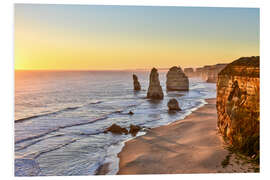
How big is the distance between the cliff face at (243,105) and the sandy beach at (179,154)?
2.22 feet

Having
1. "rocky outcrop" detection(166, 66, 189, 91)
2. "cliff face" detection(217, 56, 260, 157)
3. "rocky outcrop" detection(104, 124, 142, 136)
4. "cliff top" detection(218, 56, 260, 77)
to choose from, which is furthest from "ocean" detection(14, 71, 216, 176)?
"rocky outcrop" detection(166, 66, 189, 91)

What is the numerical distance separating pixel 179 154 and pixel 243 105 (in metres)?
3.28

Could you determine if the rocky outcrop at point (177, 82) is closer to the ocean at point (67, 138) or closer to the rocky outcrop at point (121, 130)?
the ocean at point (67, 138)

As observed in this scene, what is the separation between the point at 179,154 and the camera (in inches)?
395

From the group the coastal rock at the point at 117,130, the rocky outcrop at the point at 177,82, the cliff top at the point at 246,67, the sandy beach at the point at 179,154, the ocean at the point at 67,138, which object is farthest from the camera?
the rocky outcrop at the point at 177,82

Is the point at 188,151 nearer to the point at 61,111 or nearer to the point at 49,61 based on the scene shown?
the point at 49,61

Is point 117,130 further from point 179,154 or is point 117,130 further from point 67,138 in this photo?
point 179,154

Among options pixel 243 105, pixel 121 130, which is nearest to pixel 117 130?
pixel 121 130

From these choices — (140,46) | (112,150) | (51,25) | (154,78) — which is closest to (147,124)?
(112,150)

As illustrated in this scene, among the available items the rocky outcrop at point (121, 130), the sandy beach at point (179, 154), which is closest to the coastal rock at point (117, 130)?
the rocky outcrop at point (121, 130)

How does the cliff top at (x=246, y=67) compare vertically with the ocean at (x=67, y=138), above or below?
above

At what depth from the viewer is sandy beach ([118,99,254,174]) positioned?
8586 mm

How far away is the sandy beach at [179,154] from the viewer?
859cm
